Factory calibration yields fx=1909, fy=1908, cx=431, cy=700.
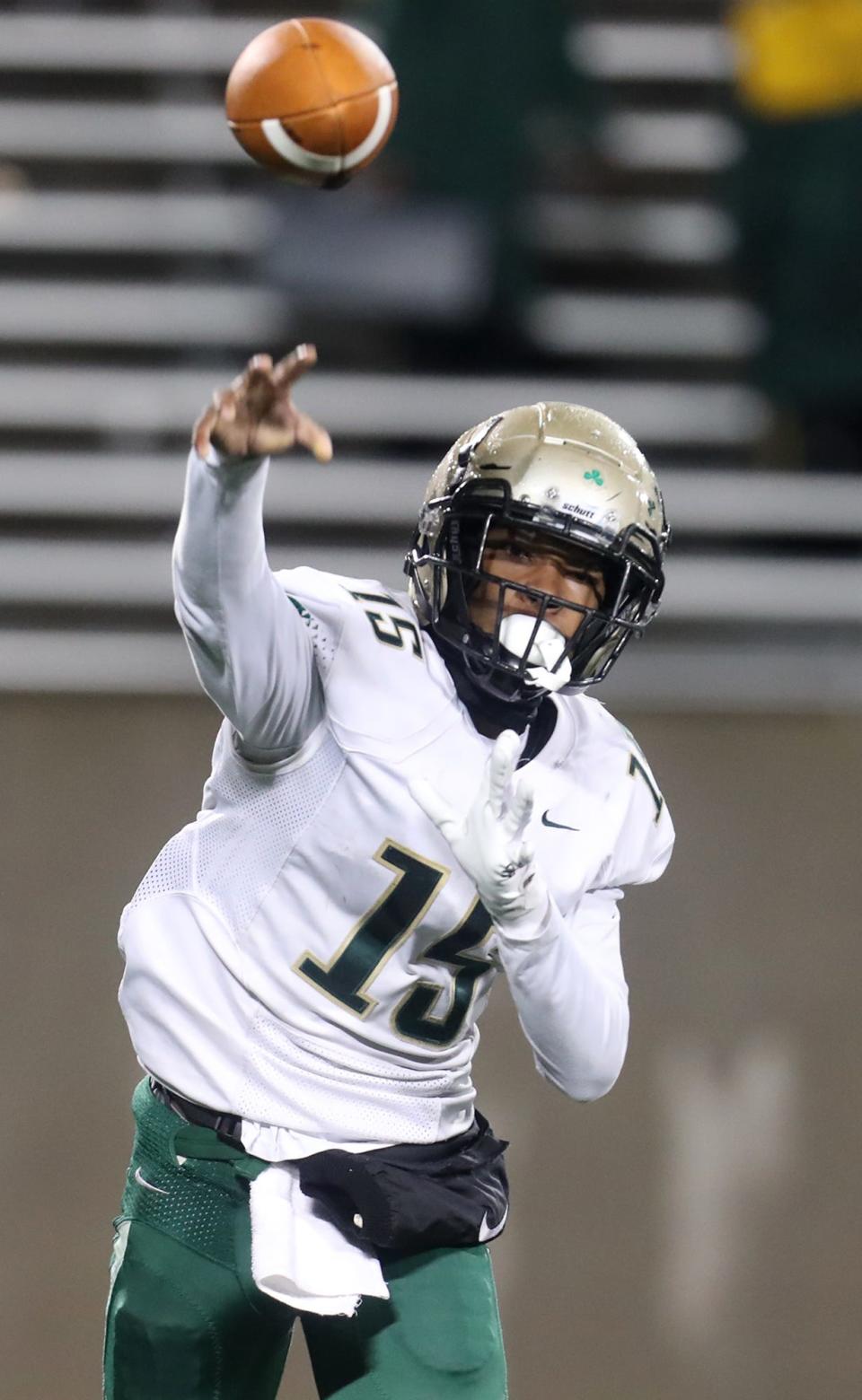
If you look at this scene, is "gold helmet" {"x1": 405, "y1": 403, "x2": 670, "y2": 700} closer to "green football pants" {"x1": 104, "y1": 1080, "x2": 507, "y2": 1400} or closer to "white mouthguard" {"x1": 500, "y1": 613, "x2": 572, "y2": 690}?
"white mouthguard" {"x1": 500, "y1": 613, "x2": 572, "y2": 690}

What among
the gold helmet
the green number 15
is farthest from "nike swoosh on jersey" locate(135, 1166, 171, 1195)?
the gold helmet

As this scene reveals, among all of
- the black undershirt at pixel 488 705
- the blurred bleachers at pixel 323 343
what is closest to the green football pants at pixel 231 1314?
the black undershirt at pixel 488 705

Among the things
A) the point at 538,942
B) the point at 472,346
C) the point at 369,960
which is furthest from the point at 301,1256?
the point at 472,346

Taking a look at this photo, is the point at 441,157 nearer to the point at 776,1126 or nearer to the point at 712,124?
the point at 712,124

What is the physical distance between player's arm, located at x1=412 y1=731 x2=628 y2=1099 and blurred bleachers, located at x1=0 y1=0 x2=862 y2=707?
4.34 metres

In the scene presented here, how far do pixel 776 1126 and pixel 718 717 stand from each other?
2196 mm

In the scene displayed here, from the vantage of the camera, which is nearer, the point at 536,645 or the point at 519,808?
the point at 519,808

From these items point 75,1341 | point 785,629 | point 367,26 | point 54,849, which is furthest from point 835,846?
point 367,26

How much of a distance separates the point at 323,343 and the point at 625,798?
457 centimetres

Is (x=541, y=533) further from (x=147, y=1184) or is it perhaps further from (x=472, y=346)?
(x=472, y=346)

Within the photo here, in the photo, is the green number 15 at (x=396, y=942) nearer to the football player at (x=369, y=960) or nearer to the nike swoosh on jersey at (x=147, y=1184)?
the football player at (x=369, y=960)

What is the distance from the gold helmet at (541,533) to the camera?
2.25 meters

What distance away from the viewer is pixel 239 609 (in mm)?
2043

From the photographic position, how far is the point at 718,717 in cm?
618
